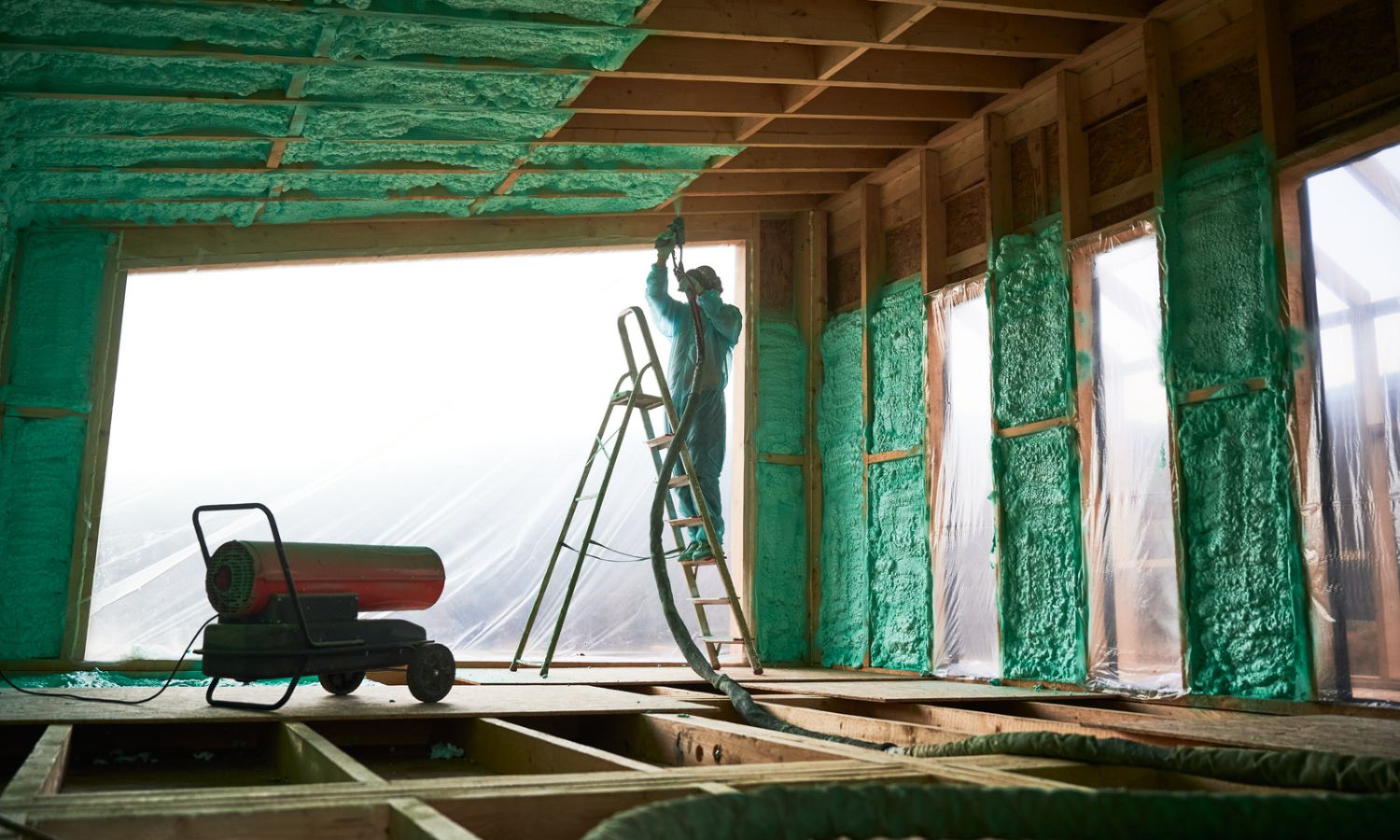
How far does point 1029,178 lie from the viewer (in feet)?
17.6

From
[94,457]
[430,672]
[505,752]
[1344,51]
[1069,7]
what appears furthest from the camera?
[94,457]

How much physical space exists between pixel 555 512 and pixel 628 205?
278 centimetres

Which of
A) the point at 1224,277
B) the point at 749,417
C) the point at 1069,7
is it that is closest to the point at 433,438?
the point at 749,417

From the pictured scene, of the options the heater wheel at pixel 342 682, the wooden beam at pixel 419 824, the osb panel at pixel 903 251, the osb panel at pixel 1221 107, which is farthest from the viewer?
the osb panel at pixel 903 251

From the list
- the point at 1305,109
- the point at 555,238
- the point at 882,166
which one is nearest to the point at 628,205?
the point at 555,238

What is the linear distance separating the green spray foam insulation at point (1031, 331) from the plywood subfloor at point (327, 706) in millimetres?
2424

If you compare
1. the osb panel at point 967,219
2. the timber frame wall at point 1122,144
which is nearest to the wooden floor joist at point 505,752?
the timber frame wall at point 1122,144

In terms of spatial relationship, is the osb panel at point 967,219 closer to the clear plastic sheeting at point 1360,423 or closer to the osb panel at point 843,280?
the osb panel at point 843,280

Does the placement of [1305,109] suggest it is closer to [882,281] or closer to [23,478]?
[882,281]

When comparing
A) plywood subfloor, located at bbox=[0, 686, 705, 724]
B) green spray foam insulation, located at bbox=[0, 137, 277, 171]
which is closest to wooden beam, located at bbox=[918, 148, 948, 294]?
plywood subfloor, located at bbox=[0, 686, 705, 724]

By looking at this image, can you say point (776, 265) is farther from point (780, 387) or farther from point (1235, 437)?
point (1235, 437)

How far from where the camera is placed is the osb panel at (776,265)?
6.89 meters

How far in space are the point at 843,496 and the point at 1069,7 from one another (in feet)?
9.99

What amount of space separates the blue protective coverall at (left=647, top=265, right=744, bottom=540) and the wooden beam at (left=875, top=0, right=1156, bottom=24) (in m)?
1.82
